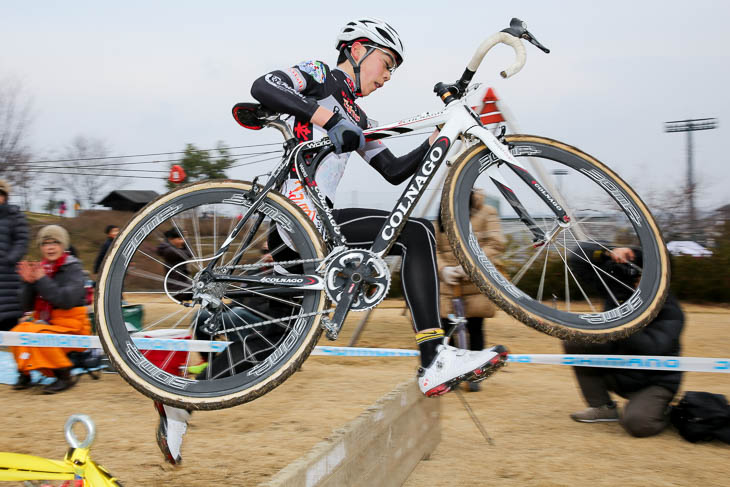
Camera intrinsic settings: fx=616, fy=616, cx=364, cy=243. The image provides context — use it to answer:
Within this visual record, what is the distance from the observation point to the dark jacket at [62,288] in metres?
5.95

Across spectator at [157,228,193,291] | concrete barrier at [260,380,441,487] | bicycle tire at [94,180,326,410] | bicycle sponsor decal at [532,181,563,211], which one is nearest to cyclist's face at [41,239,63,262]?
spectator at [157,228,193,291]

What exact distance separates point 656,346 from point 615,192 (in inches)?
103

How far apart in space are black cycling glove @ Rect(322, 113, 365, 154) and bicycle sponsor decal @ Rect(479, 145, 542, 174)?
56cm

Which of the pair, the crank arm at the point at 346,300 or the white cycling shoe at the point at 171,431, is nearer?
the crank arm at the point at 346,300

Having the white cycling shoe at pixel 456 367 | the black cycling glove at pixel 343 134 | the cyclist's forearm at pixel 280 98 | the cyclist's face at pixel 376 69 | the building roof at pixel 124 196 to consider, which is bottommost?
Answer: the white cycling shoe at pixel 456 367

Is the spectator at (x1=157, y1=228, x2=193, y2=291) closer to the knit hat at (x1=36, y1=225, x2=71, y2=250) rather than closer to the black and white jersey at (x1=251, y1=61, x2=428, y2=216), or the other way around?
the black and white jersey at (x1=251, y1=61, x2=428, y2=216)

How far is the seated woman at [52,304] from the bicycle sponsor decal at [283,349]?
3.96 meters

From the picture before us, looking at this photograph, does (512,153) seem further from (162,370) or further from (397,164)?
(162,370)

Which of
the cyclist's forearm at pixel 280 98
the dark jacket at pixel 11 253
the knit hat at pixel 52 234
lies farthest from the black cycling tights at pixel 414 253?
the dark jacket at pixel 11 253

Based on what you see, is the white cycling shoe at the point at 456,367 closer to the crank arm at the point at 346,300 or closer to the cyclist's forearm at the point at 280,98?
the crank arm at the point at 346,300

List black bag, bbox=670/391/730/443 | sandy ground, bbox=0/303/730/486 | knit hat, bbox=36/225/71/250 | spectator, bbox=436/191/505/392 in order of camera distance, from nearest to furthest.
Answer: sandy ground, bbox=0/303/730/486 → black bag, bbox=670/391/730/443 → spectator, bbox=436/191/505/392 → knit hat, bbox=36/225/71/250

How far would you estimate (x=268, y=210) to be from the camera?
293 centimetres

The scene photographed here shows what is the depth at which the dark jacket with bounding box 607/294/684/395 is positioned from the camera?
4.89 m

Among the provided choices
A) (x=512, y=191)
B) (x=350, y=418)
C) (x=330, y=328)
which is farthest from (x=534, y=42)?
(x=350, y=418)
